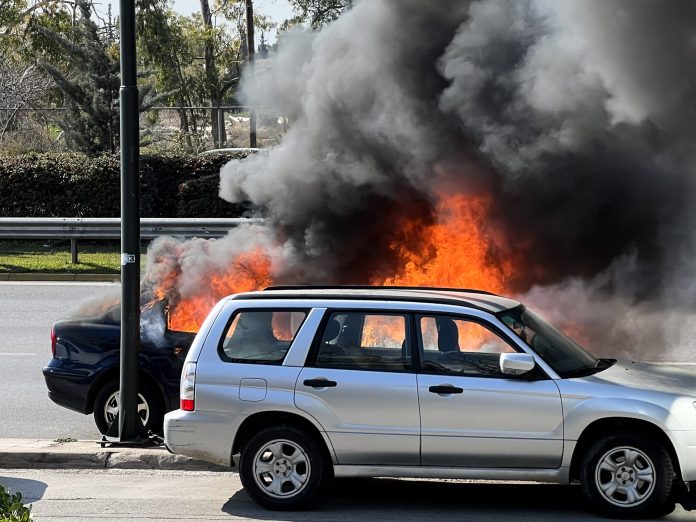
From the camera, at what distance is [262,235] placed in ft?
37.9

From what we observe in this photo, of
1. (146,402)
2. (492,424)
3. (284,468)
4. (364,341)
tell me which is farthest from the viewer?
(146,402)

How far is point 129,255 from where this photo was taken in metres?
8.81

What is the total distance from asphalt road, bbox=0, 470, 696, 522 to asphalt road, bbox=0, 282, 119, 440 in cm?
162

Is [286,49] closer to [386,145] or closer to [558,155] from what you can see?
[386,145]

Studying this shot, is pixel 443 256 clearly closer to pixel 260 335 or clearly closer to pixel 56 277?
pixel 260 335

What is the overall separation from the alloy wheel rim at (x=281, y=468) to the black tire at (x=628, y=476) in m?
1.73

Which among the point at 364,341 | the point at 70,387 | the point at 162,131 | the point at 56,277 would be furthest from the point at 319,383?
the point at 162,131

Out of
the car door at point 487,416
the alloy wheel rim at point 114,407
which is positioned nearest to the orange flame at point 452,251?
the alloy wheel rim at point 114,407

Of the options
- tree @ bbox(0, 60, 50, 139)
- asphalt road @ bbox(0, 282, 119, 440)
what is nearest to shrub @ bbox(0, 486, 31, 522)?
asphalt road @ bbox(0, 282, 119, 440)

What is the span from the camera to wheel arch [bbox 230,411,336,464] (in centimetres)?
714

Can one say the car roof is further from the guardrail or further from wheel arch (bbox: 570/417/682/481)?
the guardrail

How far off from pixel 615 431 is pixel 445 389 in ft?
3.43

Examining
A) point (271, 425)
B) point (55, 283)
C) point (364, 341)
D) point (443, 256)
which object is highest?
point (55, 283)

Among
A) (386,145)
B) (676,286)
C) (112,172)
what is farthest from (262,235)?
(112,172)
